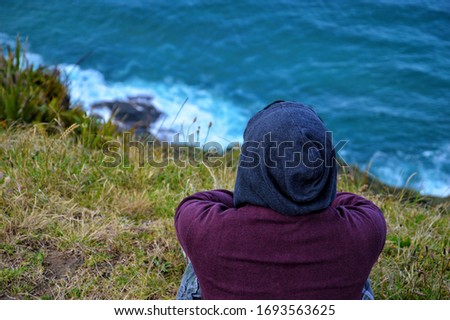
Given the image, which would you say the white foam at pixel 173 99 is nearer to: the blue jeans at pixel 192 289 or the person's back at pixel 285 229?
the blue jeans at pixel 192 289

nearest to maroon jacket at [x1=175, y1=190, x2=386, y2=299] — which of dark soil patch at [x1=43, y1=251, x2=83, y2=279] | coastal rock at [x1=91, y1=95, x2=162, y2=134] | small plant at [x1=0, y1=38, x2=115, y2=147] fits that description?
dark soil patch at [x1=43, y1=251, x2=83, y2=279]

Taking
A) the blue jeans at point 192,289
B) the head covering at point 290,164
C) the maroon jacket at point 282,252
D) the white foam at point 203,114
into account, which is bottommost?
the white foam at point 203,114

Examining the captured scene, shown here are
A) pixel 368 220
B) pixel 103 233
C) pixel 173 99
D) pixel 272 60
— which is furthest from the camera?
pixel 272 60

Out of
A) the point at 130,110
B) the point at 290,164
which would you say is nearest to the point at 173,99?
the point at 130,110

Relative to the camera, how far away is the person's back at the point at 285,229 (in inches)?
81.6

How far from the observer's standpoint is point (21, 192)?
3.90 meters

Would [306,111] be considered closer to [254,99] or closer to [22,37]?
[254,99]

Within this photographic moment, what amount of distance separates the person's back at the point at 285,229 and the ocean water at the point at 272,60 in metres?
8.64

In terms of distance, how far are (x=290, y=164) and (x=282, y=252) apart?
14.0 inches

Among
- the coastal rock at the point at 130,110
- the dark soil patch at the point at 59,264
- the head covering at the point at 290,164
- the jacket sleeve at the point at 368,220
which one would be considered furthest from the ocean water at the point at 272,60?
the head covering at the point at 290,164

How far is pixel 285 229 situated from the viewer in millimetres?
2123

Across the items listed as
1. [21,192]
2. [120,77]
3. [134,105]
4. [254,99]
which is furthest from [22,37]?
[21,192]

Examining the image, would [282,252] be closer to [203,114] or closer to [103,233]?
[103,233]

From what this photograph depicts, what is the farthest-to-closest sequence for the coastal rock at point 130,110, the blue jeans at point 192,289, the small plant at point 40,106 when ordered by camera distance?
the coastal rock at point 130,110 → the small plant at point 40,106 → the blue jeans at point 192,289
